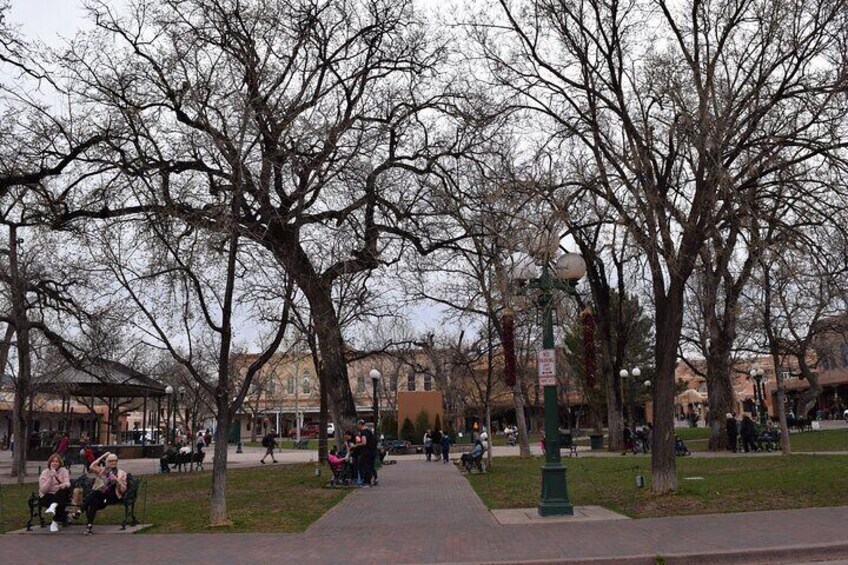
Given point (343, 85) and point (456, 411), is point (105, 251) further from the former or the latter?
Result: point (456, 411)

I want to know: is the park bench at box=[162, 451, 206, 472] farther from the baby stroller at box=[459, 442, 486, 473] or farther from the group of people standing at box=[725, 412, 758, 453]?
the group of people standing at box=[725, 412, 758, 453]

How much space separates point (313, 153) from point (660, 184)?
7303mm

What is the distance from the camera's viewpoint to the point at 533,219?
1554 cm

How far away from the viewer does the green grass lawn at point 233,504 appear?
13445mm

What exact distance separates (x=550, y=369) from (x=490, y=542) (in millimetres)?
3705

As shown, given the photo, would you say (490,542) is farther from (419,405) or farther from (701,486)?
(419,405)

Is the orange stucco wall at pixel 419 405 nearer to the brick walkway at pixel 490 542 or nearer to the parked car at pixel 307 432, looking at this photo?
the brick walkway at pixel 490 542

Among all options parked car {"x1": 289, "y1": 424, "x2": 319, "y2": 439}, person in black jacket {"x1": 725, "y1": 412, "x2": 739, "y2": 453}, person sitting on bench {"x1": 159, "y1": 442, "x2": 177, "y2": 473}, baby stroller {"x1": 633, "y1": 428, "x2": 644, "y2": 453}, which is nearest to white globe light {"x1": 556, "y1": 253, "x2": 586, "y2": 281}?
person in black jacket {"x1": 725, "y1": 412, "x2": 739, "y2": 453}

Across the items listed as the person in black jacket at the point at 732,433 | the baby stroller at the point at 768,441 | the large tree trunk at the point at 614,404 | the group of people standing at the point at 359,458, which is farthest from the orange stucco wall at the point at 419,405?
the group of people standing at the point at 359,458

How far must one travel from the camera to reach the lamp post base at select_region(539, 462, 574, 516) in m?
13.2

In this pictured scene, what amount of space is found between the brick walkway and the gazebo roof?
18.7 metres

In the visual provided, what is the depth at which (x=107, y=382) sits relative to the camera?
97.3 feet

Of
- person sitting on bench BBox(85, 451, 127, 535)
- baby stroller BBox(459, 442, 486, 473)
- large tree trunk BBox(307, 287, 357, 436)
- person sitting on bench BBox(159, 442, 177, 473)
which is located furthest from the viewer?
person sitting on bench BBox(159, 442, 177, 473)

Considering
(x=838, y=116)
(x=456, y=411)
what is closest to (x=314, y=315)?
(x=838, y=116)
